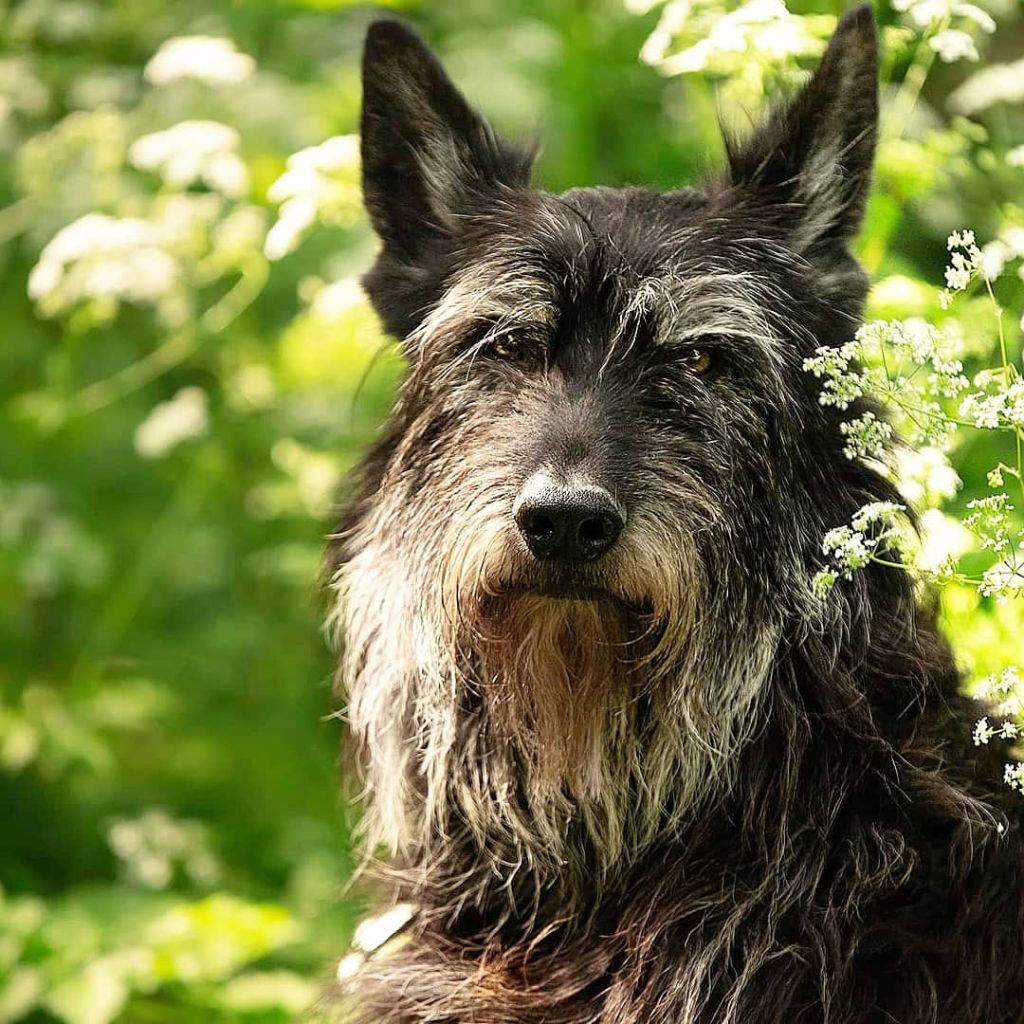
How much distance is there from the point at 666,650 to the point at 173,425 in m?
3.10

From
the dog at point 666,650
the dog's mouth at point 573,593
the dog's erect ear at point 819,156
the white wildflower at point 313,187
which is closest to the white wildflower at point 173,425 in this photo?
the white wildflower at point 313,187

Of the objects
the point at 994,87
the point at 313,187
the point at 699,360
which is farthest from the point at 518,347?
the point at 994,87

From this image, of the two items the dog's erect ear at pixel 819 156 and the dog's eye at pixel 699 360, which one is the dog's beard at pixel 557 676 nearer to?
the dog's eye at pixel 699 360

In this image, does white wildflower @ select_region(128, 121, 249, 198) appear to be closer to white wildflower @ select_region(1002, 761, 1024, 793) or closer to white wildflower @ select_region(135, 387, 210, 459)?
white wildflower @ select_region(135, 387, 210, 459)

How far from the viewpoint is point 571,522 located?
10.2 feet

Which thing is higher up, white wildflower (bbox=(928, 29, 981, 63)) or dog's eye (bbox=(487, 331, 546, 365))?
white wildflower (bbox=(928, 29, 981, 63))

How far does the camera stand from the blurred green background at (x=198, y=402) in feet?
18.1

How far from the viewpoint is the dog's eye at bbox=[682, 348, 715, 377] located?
3.44 metres

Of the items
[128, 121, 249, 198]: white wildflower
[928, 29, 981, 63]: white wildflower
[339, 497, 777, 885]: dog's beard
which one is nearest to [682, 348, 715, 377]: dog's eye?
[339, 497, 777, 885]: dog's beard

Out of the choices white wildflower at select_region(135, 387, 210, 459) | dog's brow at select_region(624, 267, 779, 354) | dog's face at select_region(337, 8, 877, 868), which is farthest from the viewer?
white wildflower at select_region(135, 387, 210, 459)

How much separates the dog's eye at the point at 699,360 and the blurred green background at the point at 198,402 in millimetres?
1703

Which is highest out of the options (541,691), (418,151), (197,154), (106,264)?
(418,151)

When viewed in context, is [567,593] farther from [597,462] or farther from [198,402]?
[198,402]

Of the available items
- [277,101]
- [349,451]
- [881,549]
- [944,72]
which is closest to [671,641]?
[881,549]
